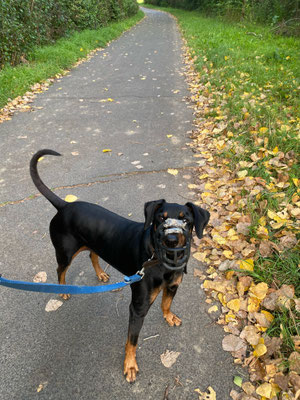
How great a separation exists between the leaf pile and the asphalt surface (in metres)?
0.19

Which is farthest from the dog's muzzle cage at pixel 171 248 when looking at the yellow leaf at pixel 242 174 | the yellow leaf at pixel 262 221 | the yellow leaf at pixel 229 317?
the yellow leaf at pixel 242 174

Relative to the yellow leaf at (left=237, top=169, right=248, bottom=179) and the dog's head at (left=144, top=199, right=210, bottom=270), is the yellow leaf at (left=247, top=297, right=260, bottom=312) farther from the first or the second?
the yellow leaf at (left=237, top=169, right=248, bottom=179)

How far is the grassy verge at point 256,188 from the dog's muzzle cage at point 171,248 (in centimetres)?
112

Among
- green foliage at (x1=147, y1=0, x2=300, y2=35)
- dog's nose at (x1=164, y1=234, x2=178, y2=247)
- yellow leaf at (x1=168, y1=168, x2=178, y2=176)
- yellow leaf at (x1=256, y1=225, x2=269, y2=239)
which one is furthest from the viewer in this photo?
green foliage at (x1=147, y1=0, x2=300, y2=35)

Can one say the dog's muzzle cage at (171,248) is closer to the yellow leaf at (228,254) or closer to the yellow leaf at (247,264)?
the yellow leaf at (247,264)

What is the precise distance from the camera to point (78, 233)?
7.60 feet

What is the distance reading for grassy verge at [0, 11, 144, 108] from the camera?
22.9 feet

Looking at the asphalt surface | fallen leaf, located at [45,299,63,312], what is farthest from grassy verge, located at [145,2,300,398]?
fallen leaf, located at [45,299,63,312]

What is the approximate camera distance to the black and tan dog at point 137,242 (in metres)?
1.66

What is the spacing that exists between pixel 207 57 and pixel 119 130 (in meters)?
5.60

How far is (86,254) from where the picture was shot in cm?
318

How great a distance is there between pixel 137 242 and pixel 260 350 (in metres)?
1.26

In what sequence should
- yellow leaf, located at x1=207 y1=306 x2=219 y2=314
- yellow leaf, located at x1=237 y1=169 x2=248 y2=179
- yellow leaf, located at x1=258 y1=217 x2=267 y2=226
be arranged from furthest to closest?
1. yellow leaf, located at x1=237 y1=169 x2=248 y2=179
2. yellow leaf, located at x1=258 y1=217 x2=267 y2=226
3. yellow leaf, located at x1=207 y1=306 x2=219 y2=314

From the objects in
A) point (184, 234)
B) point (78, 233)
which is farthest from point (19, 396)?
point (184, 234)
